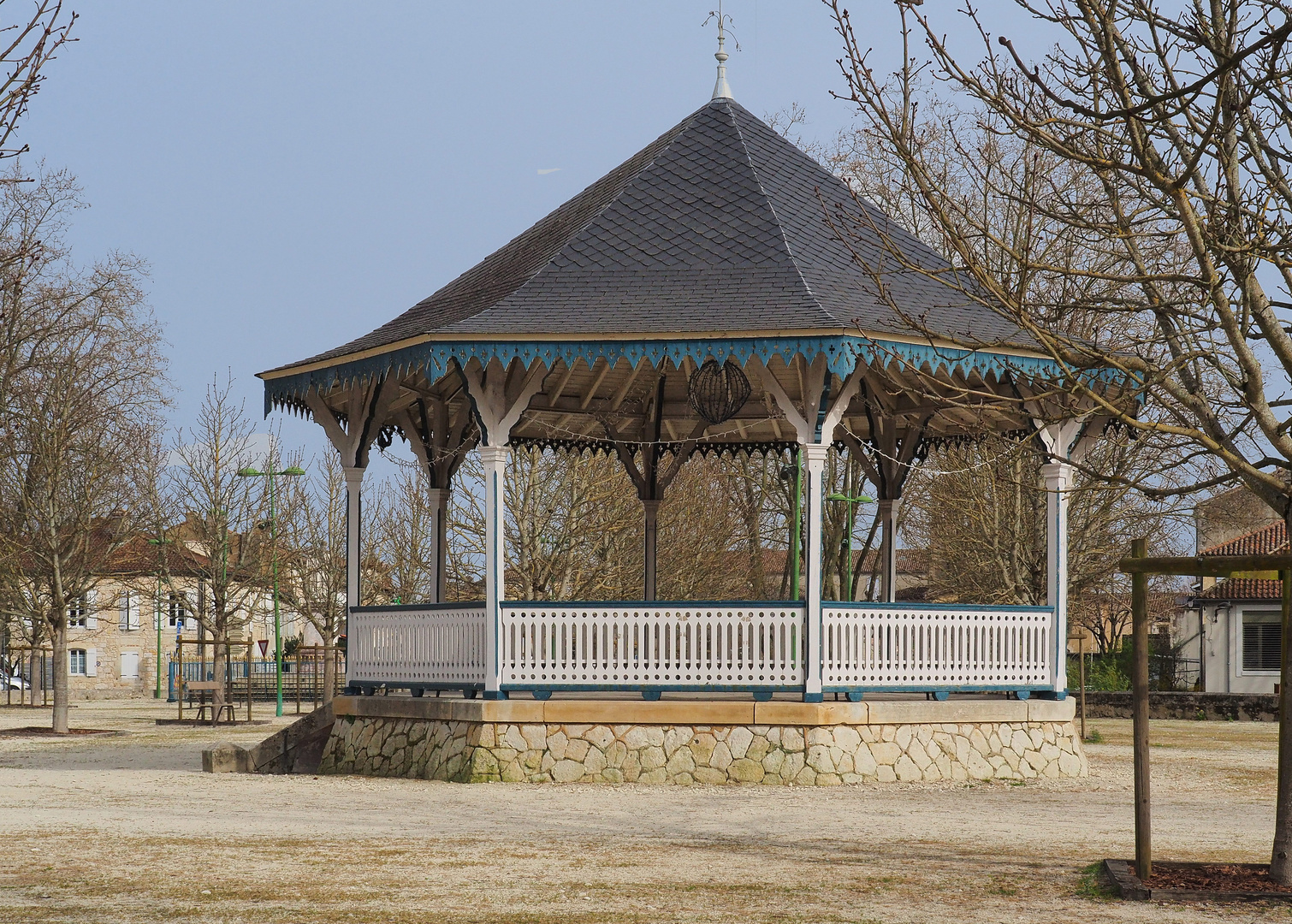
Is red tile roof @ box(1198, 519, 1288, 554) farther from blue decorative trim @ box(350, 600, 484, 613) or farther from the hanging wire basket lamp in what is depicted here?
blue decorative trim @ box(350, 600, 484, 613)

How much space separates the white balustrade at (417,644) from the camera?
1583 cm

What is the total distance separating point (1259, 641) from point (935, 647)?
35726 mm

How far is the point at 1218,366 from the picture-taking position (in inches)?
342

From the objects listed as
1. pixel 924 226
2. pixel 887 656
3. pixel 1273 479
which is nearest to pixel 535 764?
pixel 887 656

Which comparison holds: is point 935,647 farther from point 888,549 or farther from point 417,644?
point 417,644

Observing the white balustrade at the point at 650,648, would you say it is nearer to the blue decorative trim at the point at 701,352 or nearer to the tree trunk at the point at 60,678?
the blue decorative trim at the point at 701,352

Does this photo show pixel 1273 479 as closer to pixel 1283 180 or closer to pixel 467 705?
pixel 1283 180

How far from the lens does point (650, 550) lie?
20547mm

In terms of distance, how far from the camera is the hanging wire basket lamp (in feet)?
58.4

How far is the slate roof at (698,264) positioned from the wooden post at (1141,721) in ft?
18.5

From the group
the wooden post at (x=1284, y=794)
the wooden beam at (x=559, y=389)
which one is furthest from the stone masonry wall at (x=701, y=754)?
the wooden post at (x=1284, y=794)

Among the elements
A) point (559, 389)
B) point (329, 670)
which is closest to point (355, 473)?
point (559, 389)

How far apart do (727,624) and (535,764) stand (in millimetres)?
2274

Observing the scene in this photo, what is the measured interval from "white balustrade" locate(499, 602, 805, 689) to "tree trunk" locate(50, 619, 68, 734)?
15266mm
